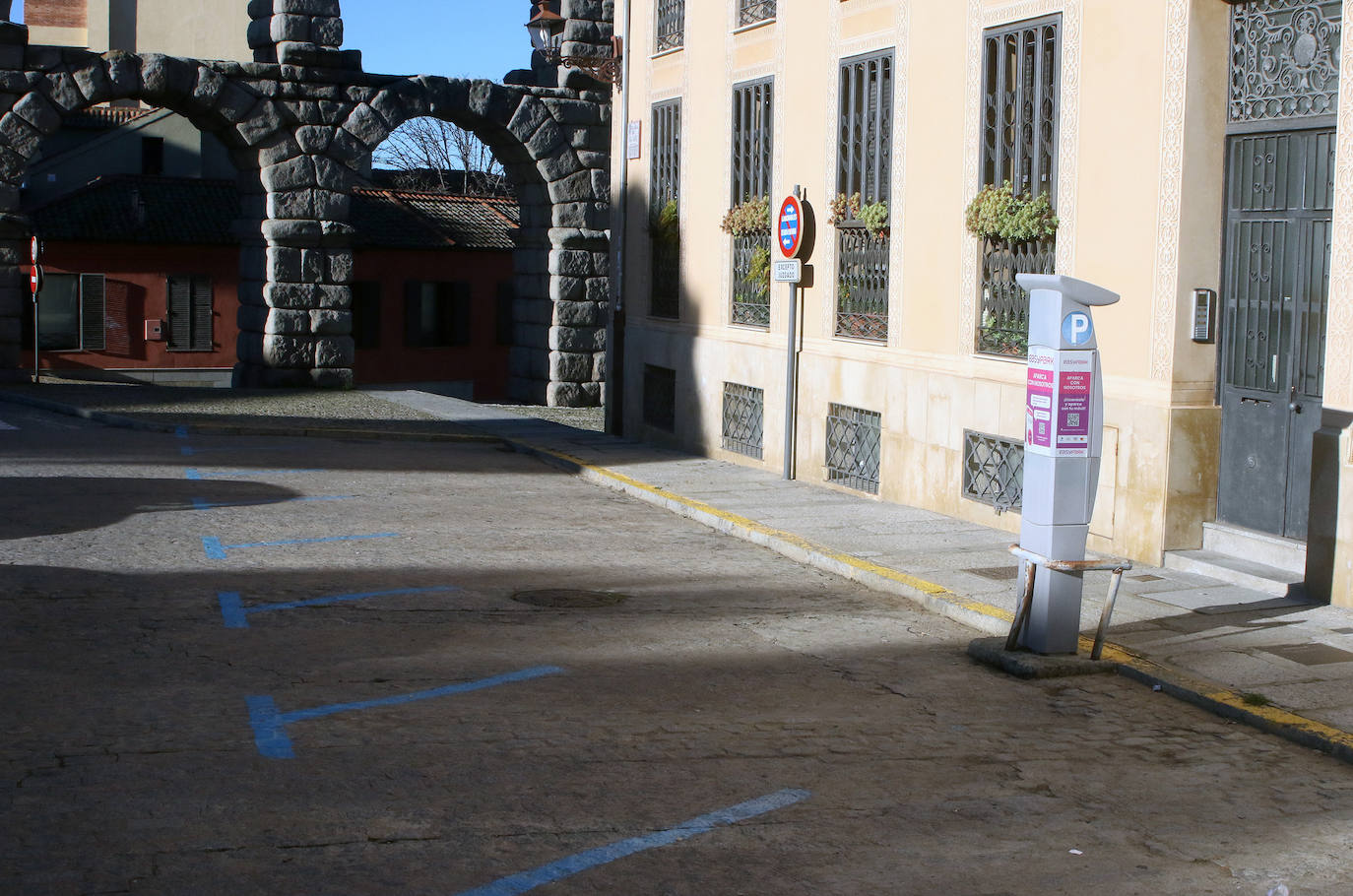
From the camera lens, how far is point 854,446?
562 inches

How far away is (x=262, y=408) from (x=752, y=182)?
9289 mm

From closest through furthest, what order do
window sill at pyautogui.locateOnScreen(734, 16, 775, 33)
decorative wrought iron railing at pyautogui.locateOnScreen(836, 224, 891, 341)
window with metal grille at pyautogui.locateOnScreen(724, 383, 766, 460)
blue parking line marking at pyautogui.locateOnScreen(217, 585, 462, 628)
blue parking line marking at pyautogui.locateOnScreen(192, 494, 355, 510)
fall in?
1. blue parking line marking at pyautogui.locateOnScreen(217, 585, 462, 628)
2. blue parking line marking at pyautogui.locateOnScreen(192, 494, 355, 510)
3. decorative wrought iron railing at pyautogui.locateOnScreen(836, 224, 891, 341)
4. window sill at pyautogui.locateOnScreen(734, 16, 775, 33)
5. window with metal grille at pyautogui.locateOnScreen(724, 383, 766, 460)

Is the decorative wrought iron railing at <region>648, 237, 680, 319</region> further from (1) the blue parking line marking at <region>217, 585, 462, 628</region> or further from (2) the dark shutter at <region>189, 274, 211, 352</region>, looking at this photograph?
(2) the dark shutter at <region>189, 274, 211, 352</region>

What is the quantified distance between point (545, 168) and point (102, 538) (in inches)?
710

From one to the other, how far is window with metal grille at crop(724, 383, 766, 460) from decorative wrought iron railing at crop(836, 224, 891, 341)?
1861 millimetres

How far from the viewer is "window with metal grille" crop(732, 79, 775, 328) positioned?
52.4ft

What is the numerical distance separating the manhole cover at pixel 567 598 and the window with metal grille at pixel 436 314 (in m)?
29.1

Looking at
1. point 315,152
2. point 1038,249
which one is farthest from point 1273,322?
point 315,152

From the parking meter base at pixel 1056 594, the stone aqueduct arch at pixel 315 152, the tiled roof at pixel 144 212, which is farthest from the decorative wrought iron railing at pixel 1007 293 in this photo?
the tiled roof at pixel 144 212

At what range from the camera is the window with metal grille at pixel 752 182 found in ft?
52.4

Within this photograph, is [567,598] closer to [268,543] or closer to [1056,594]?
[268,543]

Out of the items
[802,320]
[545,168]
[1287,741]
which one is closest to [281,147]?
[545,168]

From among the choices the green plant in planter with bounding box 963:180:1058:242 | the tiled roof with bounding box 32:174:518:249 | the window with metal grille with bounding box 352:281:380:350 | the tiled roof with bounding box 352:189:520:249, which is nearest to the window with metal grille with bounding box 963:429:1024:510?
the green plant in planter with bounding box 963:180:1058:242

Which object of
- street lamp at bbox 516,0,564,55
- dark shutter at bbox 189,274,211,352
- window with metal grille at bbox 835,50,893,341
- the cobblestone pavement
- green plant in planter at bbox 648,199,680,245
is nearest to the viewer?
the cobblestone pavement
